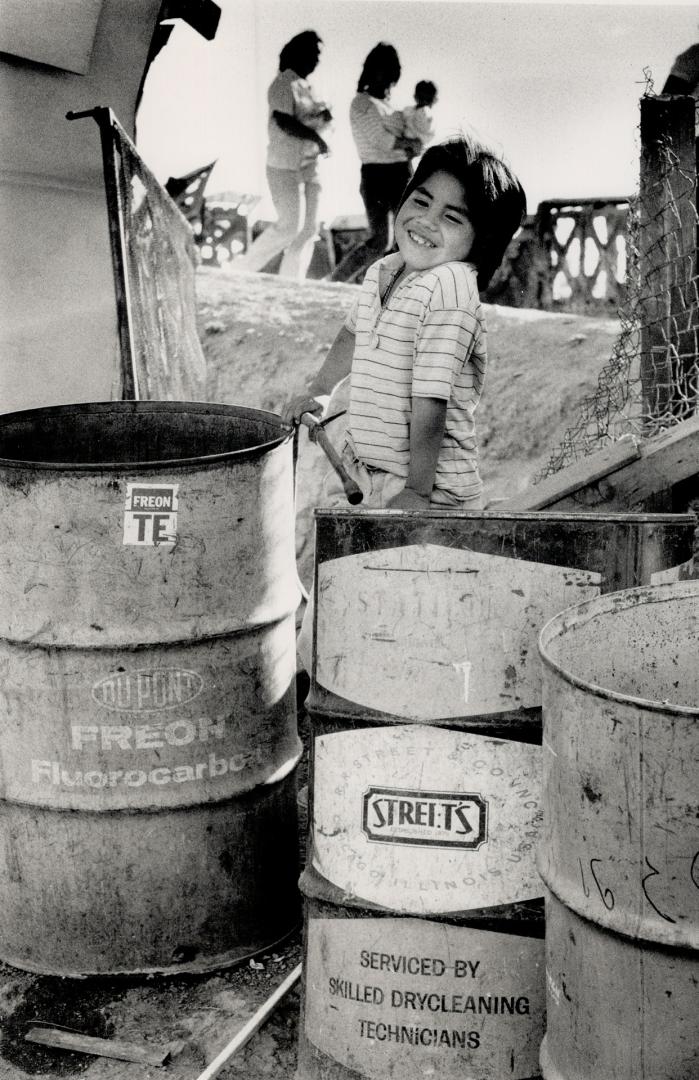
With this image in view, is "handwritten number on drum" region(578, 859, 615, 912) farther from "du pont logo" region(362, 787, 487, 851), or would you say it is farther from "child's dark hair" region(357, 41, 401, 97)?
"child's dark hair" region(357, 41, 401, 97)

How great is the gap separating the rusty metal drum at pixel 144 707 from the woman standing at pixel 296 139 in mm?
6885

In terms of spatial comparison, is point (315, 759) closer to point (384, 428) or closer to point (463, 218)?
point (384, 428)

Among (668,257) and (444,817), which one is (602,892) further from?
(668,257)

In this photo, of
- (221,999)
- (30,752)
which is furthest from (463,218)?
(221,999)

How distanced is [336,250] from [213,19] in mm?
8064

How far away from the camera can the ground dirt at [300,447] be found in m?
2.39

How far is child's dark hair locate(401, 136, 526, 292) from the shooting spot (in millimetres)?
2742

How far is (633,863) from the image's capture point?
1.53 m

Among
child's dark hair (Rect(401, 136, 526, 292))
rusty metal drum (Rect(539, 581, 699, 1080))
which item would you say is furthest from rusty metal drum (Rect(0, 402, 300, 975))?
rusty metal drum (Rect(539, 581, 699, 1080))

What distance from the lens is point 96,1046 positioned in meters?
2.39

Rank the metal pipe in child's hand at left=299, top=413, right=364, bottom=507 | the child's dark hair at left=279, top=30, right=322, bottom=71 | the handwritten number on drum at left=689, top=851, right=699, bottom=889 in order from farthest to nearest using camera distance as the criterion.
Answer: the child's dark hair at left=279, top=30, right=322, bottom=71
the metal pipe in child's hand at left=299, top=413, right=364, bottom=507
the handwritten number on drum at left=689, top=851, right=699, bottom=889

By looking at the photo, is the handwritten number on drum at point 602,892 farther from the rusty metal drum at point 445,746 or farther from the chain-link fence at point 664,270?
the chain-link fence at point 664,270

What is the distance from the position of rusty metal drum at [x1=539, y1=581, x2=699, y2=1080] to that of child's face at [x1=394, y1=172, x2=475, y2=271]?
4.44 ft

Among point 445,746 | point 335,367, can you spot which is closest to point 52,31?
point 335,367
